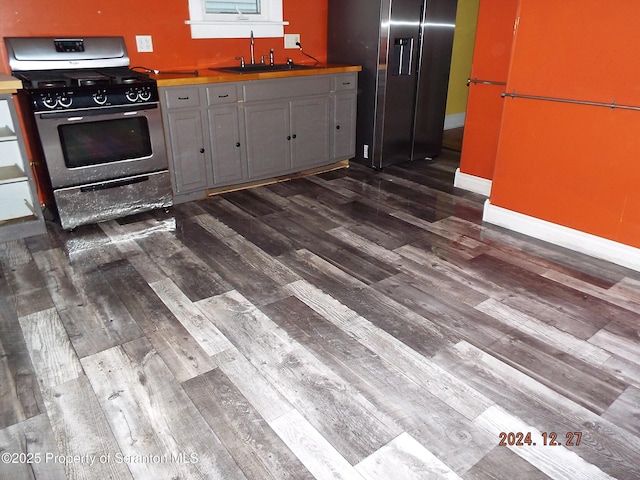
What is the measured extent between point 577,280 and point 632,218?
50 centimetres

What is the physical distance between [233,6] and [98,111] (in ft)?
5.43

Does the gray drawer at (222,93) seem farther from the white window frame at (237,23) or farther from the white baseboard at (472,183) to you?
the white baseboard at (472,183)

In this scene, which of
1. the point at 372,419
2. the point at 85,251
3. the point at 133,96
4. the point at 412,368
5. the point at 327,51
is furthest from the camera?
the point at 327,51

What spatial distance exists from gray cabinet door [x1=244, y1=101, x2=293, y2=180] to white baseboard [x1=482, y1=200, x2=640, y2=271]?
1722mm

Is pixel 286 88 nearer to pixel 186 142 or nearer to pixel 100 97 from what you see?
pixel 186 142

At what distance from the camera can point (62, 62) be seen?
3361mm

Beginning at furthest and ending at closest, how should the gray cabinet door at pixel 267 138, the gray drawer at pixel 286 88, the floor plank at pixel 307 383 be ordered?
the gray cabinet door at pixel 267 138 → the gray drawer at pixel 286 88 → the floor plank at pixel 307 383

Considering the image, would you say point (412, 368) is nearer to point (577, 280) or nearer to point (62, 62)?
point (577, 280)

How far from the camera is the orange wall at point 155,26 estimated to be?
3.23 meters

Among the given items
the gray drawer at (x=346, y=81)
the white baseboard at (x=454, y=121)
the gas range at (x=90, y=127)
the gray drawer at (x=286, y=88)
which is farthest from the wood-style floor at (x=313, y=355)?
the white baseboard at (x=454, y=121)

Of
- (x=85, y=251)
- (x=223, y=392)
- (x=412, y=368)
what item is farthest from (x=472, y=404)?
(x=85, y=251)

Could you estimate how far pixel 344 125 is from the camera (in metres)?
4.50

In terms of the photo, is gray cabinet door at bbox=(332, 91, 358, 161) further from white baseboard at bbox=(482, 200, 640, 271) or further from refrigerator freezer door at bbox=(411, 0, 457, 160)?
white baseboard at bbox=(482, 200, 640, 271)

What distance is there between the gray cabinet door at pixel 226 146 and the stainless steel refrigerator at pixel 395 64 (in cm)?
129
